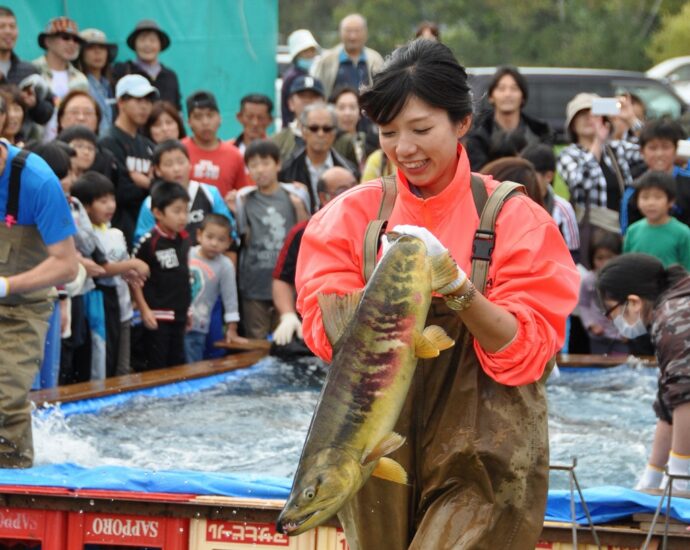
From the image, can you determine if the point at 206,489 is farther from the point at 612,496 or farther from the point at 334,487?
the point at 334,487

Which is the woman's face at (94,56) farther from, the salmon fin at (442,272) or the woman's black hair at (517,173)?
the salmon fin at (442,272)

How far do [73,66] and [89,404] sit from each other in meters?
3.88

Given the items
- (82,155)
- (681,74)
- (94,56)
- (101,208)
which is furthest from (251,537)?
(681,74)

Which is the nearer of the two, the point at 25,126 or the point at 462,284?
the point at 462,284

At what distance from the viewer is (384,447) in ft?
10.5

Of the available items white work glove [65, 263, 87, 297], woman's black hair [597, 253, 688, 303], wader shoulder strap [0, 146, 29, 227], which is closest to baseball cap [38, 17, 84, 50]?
white work glove [65, 263, 87, 297]

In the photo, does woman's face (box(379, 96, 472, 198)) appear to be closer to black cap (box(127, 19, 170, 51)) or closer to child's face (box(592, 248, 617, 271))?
child's face (box(592, 248, 617, 271))

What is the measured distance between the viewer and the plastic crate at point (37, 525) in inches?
217

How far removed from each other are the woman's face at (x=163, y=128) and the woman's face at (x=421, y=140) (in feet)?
23.2

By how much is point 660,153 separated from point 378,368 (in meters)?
8.49

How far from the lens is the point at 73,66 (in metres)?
11.0

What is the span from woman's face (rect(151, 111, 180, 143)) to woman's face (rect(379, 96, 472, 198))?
23.2 ft

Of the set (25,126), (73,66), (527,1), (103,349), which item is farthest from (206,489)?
(527,1)

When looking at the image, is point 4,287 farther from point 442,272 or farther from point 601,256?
point 601,256
